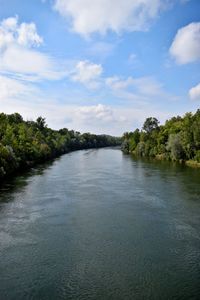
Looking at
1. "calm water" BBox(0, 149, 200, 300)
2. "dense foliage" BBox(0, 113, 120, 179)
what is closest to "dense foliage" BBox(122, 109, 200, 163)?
"dense foliage" BBox(0, 113, 120, 179)

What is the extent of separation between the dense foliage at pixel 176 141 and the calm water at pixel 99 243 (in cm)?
2982

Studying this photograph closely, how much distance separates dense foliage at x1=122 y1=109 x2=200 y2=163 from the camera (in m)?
65.6

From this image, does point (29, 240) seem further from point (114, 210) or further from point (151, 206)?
point (151, 206)

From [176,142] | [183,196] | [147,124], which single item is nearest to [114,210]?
[183,196]

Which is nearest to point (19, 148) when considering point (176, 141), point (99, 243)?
point (176, 141)

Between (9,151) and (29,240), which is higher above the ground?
(9,151)

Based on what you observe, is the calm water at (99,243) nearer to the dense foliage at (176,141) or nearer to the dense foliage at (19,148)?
the dense foliage at (19,148)

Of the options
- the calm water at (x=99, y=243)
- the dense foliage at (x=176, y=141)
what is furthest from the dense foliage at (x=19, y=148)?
the dense foliage at (x=176, y=141)

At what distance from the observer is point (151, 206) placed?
98.3 ft

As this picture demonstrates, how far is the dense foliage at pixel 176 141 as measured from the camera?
65.6 m

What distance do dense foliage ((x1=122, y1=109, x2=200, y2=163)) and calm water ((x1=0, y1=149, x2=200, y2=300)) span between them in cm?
2982

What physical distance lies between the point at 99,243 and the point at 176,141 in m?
51.5

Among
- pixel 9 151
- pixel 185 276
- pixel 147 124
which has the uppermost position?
pixel 147 124

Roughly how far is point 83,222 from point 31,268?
26.2 ft
